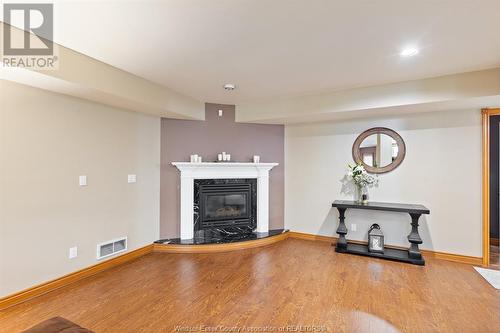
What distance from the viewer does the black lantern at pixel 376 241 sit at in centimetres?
388

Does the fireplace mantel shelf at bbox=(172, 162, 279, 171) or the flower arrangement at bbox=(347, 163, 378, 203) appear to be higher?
the fireplace mantel shelf at bbox=(172, 162, 279, 171)

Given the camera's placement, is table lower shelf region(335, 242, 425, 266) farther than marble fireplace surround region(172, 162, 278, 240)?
No

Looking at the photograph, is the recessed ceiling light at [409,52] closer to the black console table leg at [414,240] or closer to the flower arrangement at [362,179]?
the flower arrangement at [362,179]

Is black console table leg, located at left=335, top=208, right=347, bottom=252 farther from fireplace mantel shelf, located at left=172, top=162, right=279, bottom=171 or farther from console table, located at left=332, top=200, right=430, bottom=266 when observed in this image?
fireplace mantel shelf, located at left=172, top=162, right=279, bottom=171

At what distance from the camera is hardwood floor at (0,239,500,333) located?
2.21 metres

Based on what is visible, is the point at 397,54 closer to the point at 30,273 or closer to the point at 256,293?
the point at 256,293

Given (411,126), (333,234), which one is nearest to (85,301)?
(333,234)

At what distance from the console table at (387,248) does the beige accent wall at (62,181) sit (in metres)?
3.10

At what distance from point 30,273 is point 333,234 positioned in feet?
13.8

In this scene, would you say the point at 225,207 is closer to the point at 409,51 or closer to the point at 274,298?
the point at 274,298

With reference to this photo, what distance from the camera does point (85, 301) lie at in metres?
2.54

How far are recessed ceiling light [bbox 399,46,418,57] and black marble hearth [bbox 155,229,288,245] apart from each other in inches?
129

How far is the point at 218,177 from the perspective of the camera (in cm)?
438

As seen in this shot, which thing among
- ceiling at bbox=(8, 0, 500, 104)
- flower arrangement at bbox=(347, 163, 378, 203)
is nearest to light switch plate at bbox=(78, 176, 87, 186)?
ceiling at bbox=(8, 0, 500, 104)
